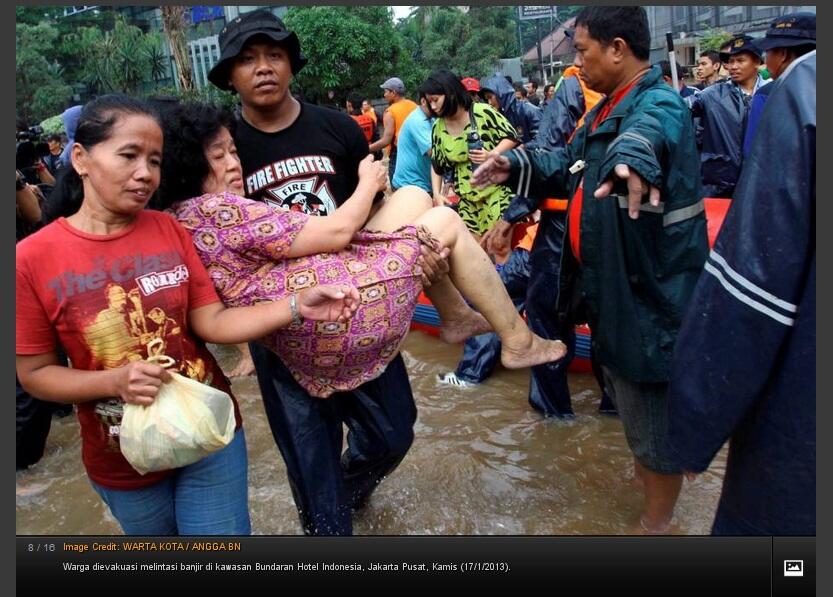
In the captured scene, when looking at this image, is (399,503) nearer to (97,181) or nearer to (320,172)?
(320,172)

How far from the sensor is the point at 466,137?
4957 millimetres

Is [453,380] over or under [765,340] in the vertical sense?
under

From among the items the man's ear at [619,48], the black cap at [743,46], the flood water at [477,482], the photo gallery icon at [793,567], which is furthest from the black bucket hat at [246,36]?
the black cap at [743,46]

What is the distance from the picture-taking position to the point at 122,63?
34938 mm

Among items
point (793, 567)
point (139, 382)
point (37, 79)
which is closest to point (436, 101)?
point (139, 382)

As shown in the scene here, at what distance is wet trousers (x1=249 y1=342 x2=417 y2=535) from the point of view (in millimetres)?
2631

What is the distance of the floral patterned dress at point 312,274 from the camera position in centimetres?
225

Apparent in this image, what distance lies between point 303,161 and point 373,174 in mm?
288

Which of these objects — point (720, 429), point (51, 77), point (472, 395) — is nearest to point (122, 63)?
point (51, 77)

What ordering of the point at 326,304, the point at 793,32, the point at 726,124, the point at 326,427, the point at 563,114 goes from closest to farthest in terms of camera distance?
the point at 326,304, the point at 326,427, the point at 563,114, the point at 793,32, the point at 726,124

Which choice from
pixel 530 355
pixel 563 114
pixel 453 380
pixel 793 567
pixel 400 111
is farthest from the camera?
pixel 400 111

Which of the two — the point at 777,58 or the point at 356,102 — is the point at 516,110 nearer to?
the point at 777,58

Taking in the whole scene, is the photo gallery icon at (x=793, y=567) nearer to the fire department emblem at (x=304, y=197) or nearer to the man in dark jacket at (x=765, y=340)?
the man in dark jacket at (x=765, y=340)

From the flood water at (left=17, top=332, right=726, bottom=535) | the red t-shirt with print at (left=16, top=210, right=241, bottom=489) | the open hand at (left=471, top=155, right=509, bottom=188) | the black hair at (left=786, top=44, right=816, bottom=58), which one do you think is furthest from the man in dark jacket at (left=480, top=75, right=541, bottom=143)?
the red t-shirt with print at (left=16, top=210, right=241, bottom=489)
